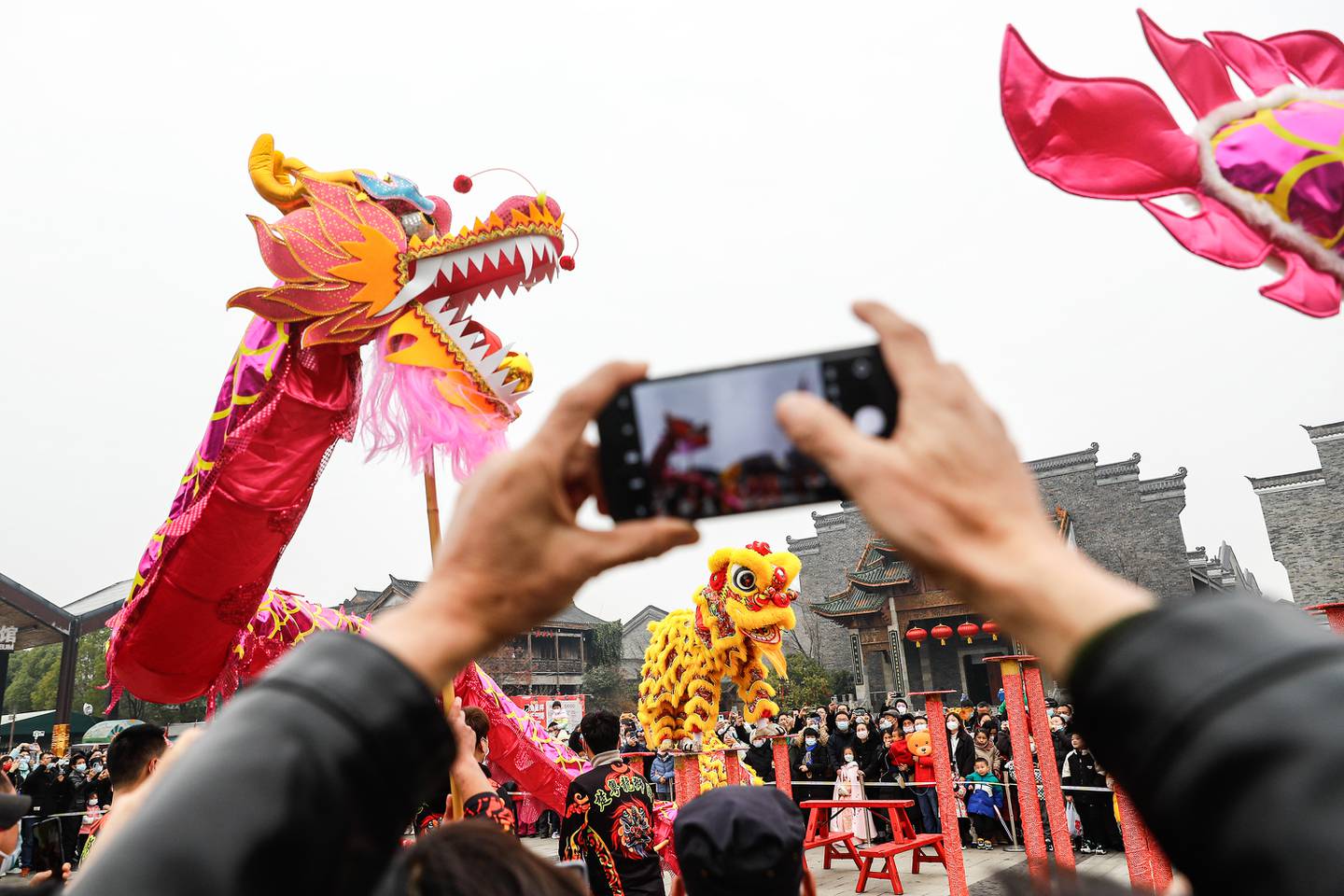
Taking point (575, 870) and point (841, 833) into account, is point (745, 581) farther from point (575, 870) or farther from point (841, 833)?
point (575, 870)

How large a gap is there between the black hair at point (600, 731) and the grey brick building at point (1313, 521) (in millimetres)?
20208

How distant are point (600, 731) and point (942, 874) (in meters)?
5.24

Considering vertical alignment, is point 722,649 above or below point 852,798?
above

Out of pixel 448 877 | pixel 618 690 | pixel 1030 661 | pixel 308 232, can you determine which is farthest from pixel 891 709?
pixel 618 690

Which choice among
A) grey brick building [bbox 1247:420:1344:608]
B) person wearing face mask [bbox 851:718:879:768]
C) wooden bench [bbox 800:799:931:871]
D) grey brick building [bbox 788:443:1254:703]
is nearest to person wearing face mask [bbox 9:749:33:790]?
wooden bench [bbox 800:799:931:871]

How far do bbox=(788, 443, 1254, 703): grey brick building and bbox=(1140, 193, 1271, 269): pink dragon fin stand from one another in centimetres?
1757

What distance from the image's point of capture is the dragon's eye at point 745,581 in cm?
714

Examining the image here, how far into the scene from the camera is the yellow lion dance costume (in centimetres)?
713

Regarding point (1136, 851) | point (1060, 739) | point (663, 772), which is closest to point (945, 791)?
point (1136, 851)

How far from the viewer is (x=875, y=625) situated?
878 inches

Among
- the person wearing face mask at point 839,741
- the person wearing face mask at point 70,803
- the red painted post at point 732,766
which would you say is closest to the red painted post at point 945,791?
the red painted post at point 732,766

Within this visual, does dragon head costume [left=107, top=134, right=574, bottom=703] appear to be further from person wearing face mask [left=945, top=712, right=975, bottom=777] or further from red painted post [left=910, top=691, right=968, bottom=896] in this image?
person wearing face mask [left=945, top=712, right=975, bottom=777]

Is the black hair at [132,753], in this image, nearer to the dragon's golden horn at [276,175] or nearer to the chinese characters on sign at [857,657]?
the dragon's golden horn at [276,175]

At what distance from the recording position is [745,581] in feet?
23.5
